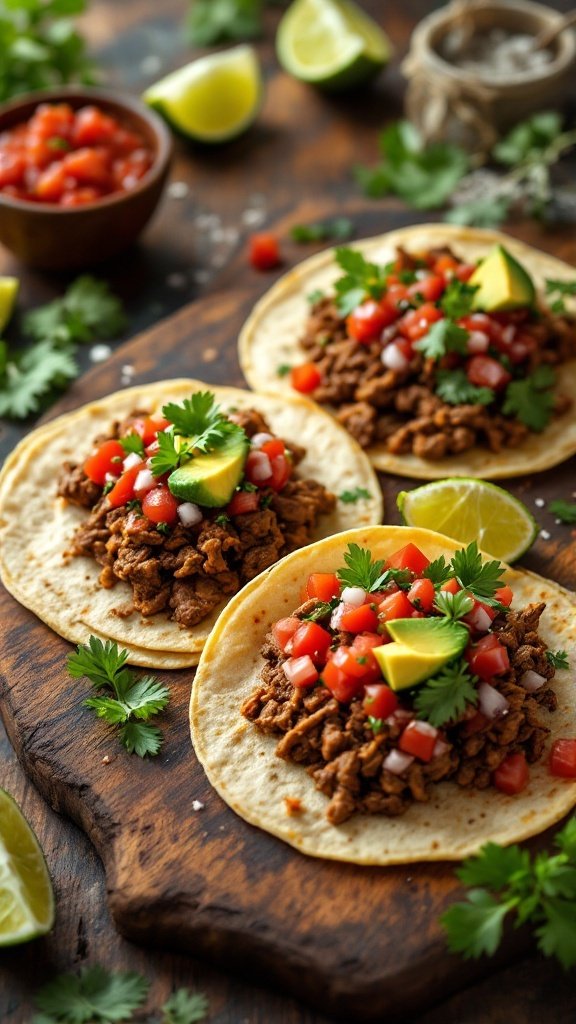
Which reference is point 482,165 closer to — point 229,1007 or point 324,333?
point 324,333

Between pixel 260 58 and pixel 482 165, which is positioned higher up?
pixel 260 58

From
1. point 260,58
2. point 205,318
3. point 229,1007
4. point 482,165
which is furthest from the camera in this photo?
point 260,58

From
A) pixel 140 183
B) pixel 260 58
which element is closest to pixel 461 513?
pixel 140 183

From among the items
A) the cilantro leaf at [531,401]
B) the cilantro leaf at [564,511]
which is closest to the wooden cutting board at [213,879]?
the cilantro leaf at [564,511]

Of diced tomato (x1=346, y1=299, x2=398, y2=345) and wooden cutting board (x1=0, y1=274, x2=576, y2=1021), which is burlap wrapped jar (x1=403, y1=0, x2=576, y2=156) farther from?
wooden cutting board (x1=0, y1=274, x2=576, y2=1021)

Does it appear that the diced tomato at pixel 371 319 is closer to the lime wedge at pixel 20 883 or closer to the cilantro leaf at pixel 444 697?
the cilantro leaf at pixel 444 697

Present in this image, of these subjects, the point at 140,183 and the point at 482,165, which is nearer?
the point at 140,183
